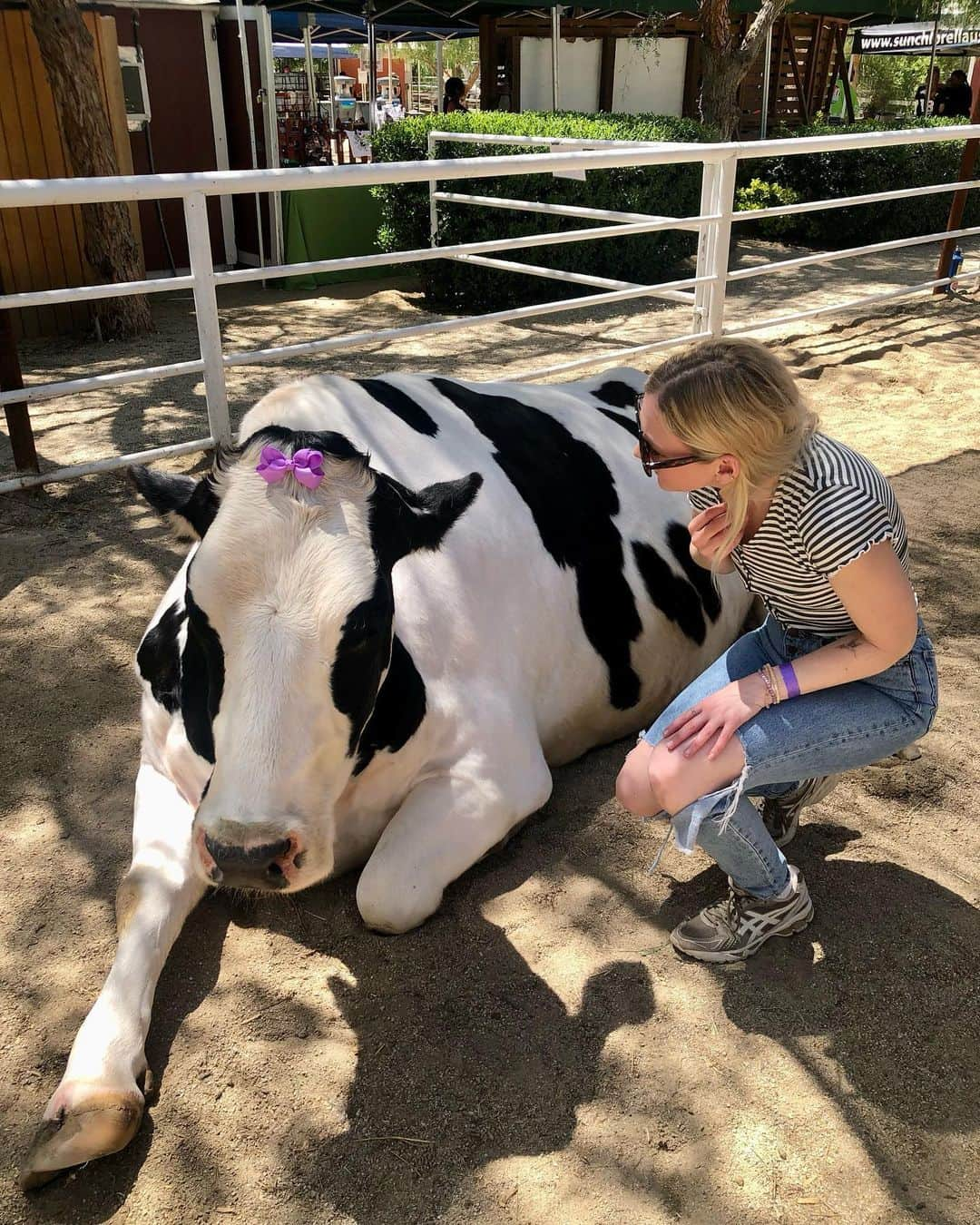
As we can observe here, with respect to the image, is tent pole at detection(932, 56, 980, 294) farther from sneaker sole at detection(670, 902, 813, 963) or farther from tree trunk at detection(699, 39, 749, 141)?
sneaker sole at detection(670, 902, 813, 963)

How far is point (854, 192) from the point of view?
13594 millimetres

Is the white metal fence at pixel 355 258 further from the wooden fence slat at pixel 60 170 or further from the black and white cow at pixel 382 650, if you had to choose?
the wooden fence slat at pixel 60 170

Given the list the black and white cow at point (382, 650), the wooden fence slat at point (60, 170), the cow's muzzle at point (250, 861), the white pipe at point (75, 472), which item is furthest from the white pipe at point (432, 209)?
the cow's muzzle at point (250, 861)

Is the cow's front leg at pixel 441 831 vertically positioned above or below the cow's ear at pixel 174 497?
below

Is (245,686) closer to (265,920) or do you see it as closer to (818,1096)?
(265,920)

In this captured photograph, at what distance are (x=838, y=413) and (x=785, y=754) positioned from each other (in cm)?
449

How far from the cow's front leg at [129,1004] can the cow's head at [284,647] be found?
427 millimetres

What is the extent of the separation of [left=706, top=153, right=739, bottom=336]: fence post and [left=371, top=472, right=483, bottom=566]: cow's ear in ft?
15.8

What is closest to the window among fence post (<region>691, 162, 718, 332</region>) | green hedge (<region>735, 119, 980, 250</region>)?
fence post (<region>691, 162, 718, 332</region>)

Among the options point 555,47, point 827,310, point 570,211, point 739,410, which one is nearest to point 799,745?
point 739,410

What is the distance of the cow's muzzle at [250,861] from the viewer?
5.83ft

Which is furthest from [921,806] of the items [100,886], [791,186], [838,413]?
[791,186]

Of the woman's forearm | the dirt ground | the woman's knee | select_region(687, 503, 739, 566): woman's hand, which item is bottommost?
the dirt ground

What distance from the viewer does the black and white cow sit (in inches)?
74.1
